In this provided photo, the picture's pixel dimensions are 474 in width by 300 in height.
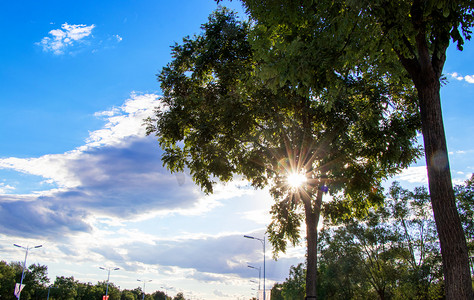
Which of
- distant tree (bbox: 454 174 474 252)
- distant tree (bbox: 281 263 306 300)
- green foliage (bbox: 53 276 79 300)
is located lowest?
green foliage (bbox: 53 276 79 300)

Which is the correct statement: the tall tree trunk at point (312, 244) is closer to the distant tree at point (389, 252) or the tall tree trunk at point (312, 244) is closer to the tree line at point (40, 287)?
the distant tree at point (389, 252)

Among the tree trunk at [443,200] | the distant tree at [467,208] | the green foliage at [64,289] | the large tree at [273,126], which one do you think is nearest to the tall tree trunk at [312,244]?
the large tree at [273,126]

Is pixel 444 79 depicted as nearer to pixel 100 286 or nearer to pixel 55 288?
pixel 55 288

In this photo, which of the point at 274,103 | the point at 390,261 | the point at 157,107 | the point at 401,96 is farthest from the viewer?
the point at 390,261

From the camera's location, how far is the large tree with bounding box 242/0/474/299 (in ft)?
24.3

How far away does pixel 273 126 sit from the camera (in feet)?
63.5

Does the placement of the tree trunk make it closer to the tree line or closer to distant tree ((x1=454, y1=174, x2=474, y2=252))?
distant tree ((x1=454, y1=174, x2=474, y2=252))

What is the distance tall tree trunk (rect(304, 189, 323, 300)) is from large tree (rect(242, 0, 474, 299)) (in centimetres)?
1205

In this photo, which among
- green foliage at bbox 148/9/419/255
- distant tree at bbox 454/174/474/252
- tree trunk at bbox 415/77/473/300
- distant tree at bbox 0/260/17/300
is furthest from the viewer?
distant tree at bbox 0/260/17/300

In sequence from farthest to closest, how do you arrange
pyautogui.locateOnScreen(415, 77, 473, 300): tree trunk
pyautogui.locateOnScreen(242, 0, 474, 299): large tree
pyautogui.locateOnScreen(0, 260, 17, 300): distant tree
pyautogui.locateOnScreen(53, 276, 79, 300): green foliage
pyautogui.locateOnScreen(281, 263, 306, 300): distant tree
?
pyautogui.locateOnScreen(53, 276, 79, 300): green foliage, pyautogui.locateOnScreen(0, 260, 17, 300): distant tree, pyautogui.locateOnScreen(281, 263, 306, 300): distant tree, pyautogui.locateOnScreen(242, 0, 474, 299): large tree, pyautogui.locateOnScreen(415, 77, 473, 300): tree trunk

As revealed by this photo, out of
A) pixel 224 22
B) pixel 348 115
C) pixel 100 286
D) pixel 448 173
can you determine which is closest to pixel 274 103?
pixel 348 115

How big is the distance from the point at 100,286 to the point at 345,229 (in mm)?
130404

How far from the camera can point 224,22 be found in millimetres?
19781

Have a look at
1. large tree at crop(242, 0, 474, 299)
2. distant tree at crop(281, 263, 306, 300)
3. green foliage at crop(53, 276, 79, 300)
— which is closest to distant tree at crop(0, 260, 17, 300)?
green foliage at crop(53, 276, 79, 300)
